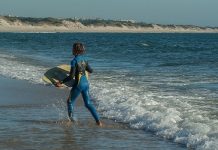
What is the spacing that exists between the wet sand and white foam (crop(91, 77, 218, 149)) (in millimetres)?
291

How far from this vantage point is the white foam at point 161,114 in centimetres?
874

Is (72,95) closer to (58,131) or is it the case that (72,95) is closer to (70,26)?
(58,131)

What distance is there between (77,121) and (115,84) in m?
6.88

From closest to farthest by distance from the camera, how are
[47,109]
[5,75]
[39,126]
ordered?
[39,126] < [47,109] < [5,75]

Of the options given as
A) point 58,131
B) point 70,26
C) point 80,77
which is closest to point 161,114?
point 80,77

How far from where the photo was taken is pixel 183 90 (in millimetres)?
15406

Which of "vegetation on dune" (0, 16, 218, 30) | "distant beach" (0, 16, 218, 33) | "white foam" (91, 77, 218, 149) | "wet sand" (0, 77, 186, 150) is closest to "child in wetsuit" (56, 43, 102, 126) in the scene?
"wet sand" (0, 77, 186, 150)

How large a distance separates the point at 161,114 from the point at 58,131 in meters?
2.15

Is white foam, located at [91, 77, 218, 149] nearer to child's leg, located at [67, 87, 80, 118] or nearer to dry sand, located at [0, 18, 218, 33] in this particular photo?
child's leg, located at [67, 87, 80, 118]

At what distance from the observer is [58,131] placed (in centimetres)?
945

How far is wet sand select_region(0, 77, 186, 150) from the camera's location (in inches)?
326

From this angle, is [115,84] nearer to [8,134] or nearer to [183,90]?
[183,90]

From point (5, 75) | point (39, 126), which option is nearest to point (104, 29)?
point (5, 75)

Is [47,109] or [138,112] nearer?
[138,112]
